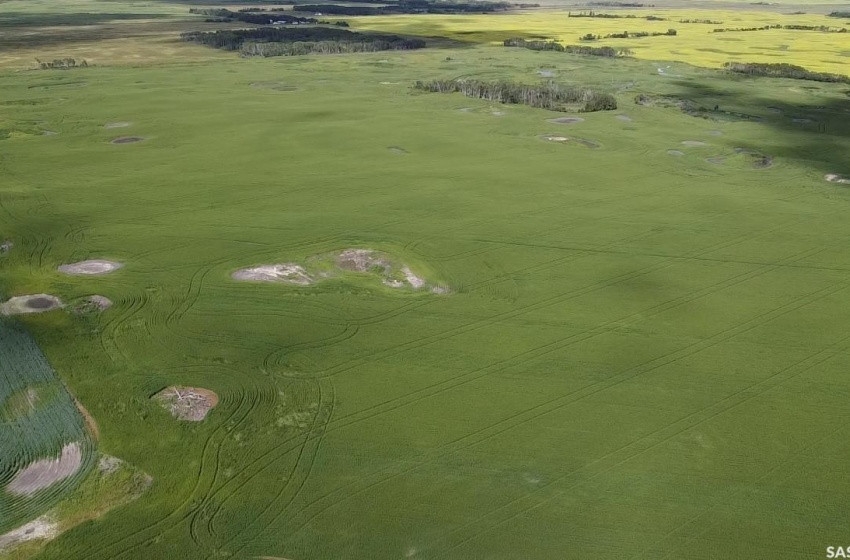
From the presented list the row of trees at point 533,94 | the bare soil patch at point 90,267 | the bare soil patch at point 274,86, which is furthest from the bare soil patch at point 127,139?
the row of trees at point 533,94

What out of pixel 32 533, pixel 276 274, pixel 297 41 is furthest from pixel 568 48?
pixel 32 533

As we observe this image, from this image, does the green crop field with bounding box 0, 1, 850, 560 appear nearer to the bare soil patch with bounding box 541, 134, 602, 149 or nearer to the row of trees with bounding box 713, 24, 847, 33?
the bare soil patch with bounding box 541, 134, 602, 149

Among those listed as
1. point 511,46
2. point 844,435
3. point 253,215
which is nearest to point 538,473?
point 844,435

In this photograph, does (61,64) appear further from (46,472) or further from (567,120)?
(46,472)

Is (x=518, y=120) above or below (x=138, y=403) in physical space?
above

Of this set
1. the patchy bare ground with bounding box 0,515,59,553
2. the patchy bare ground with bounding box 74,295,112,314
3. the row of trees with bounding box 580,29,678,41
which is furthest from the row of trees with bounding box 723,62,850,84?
the patchy bare ground with bounding box 0,515,59,553

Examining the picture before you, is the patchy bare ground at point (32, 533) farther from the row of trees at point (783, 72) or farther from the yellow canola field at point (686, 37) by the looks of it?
the yellow canola field at point (686, 37)

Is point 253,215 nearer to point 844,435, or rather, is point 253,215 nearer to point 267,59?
point 844,435
